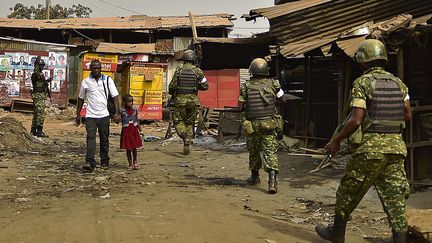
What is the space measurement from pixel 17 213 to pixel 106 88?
329 cm

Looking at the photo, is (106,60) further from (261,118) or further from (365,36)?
(261,118)

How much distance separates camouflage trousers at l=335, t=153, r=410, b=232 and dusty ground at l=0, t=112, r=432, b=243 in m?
0.64

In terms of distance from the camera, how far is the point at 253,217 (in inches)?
204

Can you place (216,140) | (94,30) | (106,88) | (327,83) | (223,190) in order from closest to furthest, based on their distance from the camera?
(223,190), (106,88), (327,83), (216,140), (94,30)

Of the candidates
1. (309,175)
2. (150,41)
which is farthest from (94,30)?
(309,175)

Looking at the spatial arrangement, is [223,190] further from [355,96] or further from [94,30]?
[94,30]

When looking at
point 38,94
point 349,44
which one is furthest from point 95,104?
point 38,94

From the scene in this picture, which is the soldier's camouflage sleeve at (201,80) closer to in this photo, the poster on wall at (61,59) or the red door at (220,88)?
the red door at (220,88)

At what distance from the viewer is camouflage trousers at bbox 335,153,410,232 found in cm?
407

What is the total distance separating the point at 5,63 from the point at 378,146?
2291cm

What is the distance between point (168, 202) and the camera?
224 inches

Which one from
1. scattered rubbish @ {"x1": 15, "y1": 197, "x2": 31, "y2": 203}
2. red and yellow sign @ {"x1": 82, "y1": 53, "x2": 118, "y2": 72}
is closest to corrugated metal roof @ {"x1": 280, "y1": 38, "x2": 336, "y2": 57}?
scattered rubbish @ {"x1": 15, "y1": 197, "x2": 31, "y2": 203}

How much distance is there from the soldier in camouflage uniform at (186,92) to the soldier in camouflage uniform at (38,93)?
4.44m

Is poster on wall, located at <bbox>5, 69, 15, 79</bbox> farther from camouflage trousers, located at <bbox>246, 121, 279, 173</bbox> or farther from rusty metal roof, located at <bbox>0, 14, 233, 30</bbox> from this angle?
camouflage trousers, located at <bbox>246, 121, 279, 173</bbox>
